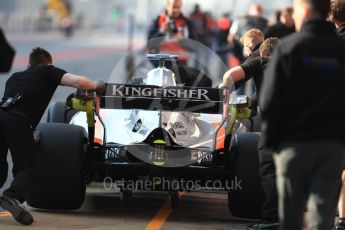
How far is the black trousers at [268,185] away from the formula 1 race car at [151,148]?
578mm

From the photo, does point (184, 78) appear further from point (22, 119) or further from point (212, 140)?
point (22, 119)

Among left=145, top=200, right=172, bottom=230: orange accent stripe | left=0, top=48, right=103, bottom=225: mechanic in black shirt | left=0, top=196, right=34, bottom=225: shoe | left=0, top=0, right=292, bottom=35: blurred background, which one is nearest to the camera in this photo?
left=0, top=196, right=34, bottom=225: shoe

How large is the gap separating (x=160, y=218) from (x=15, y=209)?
59.5 inches

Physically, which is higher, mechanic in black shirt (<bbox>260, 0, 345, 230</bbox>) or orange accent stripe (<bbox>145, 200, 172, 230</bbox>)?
mechanic in black shirt (<bbox>260, 0, 345, 230</bbox>)

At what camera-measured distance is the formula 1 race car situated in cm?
899

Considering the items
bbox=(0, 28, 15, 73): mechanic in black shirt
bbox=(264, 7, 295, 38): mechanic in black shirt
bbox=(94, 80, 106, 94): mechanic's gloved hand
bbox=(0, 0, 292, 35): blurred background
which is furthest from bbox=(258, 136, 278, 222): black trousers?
bbox=(0, 0, 292, 35): blurred background

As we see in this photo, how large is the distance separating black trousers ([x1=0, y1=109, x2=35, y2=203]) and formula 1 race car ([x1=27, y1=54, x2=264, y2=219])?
271mm

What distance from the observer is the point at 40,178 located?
898 centimetres

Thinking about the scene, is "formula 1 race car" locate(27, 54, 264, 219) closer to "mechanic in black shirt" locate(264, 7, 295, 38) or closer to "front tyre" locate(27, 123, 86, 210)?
"front tyre" locate(27, 123, 86, 210)

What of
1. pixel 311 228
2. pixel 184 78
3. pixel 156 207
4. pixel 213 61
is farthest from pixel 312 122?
pixel 213 61

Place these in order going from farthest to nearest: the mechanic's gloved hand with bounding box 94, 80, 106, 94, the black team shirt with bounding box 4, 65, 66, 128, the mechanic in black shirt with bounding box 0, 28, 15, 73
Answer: the mechanic's gloved hand with bounding box 94, 80, 106, 94 → the black team shirt with bounding box 4, 65, 66, 128 → the mechanic in black shirt with bounding box 0, 28, 15, 73

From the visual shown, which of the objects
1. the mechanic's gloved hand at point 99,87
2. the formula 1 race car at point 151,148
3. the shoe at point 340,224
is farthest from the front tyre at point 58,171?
the shoe at point 340,224

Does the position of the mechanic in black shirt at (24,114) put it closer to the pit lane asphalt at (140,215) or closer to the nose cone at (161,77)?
the pit lane asphalt at (140,215)

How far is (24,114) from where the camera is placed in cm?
878
